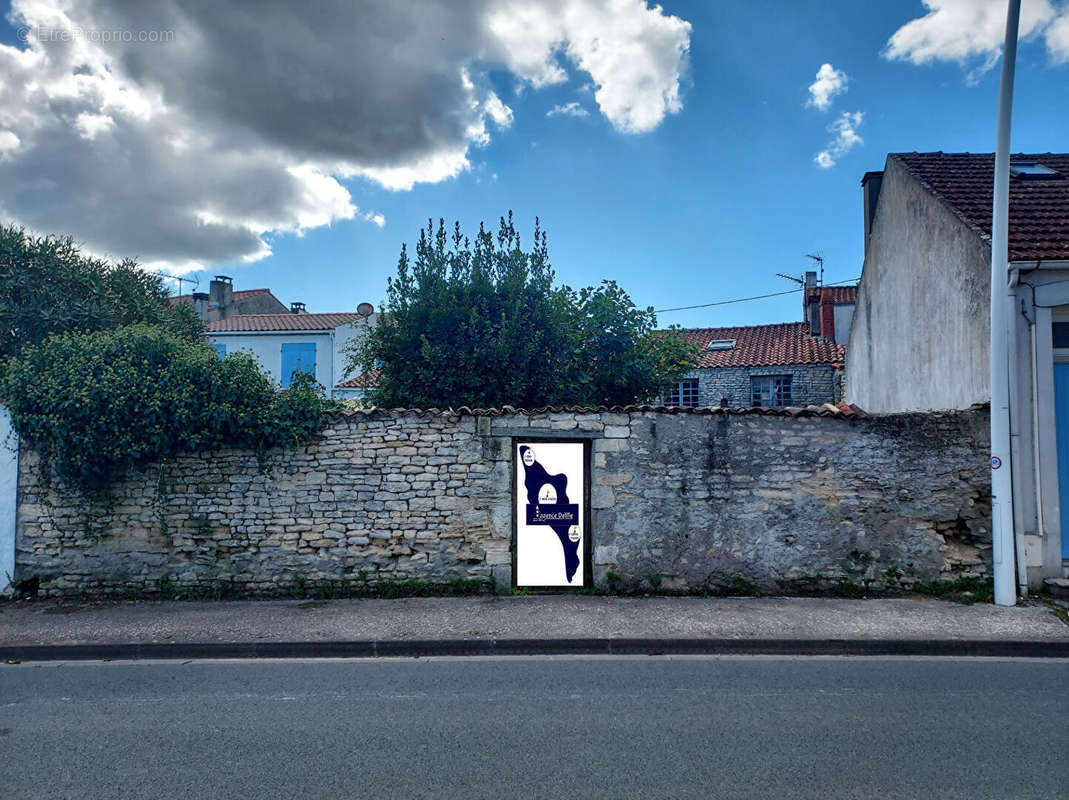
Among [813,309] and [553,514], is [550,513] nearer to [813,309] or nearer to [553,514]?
[553,514]

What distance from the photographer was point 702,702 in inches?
194

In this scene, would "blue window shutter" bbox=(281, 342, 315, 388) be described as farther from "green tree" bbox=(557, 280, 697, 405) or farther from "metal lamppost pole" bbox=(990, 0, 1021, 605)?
"metal lamppost pole" bbox=(990, 0, 1021, 605)

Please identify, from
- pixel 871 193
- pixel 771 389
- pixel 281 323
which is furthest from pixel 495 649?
pixel 281 323

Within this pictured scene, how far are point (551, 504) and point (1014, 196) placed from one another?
8.31 m

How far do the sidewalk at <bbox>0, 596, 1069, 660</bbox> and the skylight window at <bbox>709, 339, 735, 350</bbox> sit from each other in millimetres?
22400

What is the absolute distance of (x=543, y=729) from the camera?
176 inches

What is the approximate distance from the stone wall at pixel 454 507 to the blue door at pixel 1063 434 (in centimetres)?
185

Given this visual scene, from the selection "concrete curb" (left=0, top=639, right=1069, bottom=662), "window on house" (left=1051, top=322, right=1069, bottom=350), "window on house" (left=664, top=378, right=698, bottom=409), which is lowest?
"concrete curb" (left=0, top=639, right=1069, bottom=662)

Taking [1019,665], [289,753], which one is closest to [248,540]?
[289,753]

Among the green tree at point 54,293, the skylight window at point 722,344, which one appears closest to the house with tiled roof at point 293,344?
the skylight window at point 722,344

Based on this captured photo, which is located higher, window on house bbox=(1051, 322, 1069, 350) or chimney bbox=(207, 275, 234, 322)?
chimney bbox=(207, 275, 234, 322)

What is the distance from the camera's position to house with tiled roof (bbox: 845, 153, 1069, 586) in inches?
306

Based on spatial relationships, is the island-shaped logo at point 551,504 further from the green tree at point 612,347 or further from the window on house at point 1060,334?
the window on house at point 1060,334

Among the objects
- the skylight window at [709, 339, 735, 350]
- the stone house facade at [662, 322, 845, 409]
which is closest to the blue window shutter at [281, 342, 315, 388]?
the stone house facade at [662, 322, 845, 409]
